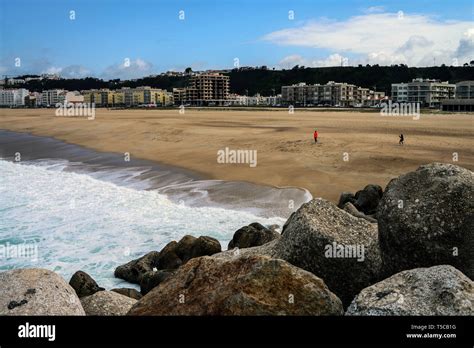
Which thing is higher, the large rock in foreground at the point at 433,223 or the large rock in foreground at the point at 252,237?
the large rock in foreground at the point at 433,223

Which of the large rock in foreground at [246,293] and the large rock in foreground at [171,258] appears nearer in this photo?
the large rock in foreground at [246,293]

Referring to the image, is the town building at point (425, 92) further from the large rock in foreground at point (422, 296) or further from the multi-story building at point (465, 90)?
the large rock in foreground at point (422, 296)

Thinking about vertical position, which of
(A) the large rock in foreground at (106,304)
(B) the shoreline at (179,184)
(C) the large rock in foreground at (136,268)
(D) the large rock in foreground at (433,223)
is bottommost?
(C) the large rock in foreground at (136,268)

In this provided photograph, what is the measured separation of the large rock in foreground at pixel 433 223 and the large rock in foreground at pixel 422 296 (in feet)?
3.00

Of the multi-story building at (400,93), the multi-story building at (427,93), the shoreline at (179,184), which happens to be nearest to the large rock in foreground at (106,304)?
the shoreline at (179,184)

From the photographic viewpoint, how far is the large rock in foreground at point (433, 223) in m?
5.80

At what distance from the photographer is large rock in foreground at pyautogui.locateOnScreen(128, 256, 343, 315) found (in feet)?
16.1

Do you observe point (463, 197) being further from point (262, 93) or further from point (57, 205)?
point (262, 93)

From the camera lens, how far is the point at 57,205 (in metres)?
21.0

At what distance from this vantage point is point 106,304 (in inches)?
266

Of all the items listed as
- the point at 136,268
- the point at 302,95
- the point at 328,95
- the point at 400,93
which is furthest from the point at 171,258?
the point at 302,95

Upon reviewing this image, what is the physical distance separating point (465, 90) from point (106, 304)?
434 ft

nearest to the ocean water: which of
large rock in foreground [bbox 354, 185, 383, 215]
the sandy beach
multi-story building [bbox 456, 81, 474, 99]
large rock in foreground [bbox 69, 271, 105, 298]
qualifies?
large rock in foreground [bbox 69, 271, 105, 298]

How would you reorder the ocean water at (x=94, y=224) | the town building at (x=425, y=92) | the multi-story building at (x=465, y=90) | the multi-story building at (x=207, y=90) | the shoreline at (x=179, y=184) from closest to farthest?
the ocean water at (x=94, y=224) → the shoreline at (x=179, y=184) → the multi-story building at (x=465, y=90) → the town building at (x=425, y=92) → the multi-story building at (x=207, y=90)
